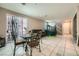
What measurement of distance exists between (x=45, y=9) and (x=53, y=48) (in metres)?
1.06

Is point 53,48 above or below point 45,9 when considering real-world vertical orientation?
below

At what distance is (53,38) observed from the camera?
323cm

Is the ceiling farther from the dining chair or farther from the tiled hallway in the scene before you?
the tiled hallway

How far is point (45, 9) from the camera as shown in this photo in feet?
10.0

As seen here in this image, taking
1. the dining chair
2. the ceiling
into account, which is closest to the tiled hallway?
the dining chair

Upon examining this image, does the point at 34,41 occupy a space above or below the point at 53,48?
above

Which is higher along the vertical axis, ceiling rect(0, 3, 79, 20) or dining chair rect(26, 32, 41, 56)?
ceiling rect(0, 3, 79, 20)

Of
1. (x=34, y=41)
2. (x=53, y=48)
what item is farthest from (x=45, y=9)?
(x=53, y=48)

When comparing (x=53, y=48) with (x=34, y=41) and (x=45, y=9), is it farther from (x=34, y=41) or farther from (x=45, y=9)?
(x=45, y=9)

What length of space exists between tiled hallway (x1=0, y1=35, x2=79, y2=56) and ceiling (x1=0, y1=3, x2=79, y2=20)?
0.61 metres

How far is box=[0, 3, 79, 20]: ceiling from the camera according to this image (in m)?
2.94

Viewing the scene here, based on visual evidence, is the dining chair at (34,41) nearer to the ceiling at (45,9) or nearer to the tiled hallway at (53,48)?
the tiled hallway at (53,48)

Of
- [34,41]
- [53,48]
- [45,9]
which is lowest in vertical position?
[53,48]

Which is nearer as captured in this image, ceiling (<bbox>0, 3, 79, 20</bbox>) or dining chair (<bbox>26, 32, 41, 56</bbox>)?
ceiling (<bbox>0, 3, 79, 20</bbox>)
